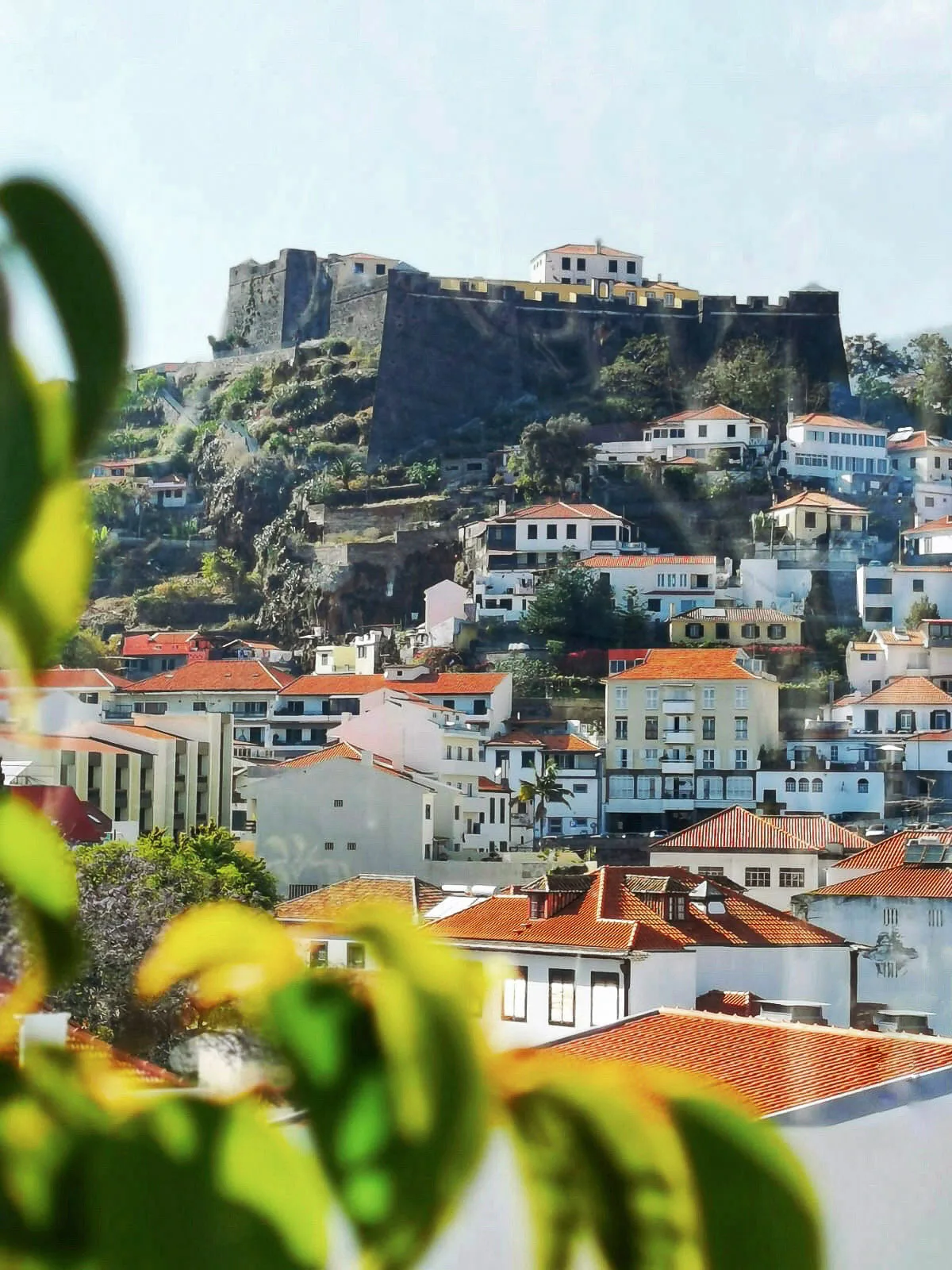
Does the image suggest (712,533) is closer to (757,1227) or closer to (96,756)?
(96,756)

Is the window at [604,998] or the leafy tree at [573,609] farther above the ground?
the leafy tree at [573,609]

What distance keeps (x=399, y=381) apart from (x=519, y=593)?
0.40 meters

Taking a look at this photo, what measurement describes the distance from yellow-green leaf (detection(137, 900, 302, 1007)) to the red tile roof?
2.28 ft

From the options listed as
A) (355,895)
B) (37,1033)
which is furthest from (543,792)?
(37,1033)

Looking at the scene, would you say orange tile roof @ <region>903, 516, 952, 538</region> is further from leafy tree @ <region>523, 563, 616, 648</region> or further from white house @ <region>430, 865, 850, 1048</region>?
white house @ <region>430, 865, 850, 1048</region>

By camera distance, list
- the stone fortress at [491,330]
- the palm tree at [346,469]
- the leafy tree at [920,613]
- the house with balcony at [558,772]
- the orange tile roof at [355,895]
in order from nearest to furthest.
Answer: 1. the orange tile roof at [355,895]
2. the stone fortress at [491,330]
3. the palm tree at [346,469]
4. the house with balcony at [558,772]
5. the leafy tree at [920,613]

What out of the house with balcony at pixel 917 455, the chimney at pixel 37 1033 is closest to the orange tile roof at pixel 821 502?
the house with balcony at pixel 917 455

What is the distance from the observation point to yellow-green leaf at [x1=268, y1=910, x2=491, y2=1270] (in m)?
0.13

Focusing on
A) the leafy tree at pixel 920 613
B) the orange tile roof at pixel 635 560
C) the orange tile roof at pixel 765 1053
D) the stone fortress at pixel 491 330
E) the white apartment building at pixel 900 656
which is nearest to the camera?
the orange tile roof at pixel 765 1053

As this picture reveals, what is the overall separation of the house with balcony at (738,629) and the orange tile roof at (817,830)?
189 millimetres

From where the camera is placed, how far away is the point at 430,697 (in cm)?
124

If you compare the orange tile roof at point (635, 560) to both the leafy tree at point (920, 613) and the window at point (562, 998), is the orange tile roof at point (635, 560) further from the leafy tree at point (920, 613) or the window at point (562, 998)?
the window at point (562, 998)

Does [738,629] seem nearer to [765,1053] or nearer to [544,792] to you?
[544,792]

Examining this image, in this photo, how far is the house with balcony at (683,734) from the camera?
137cm
